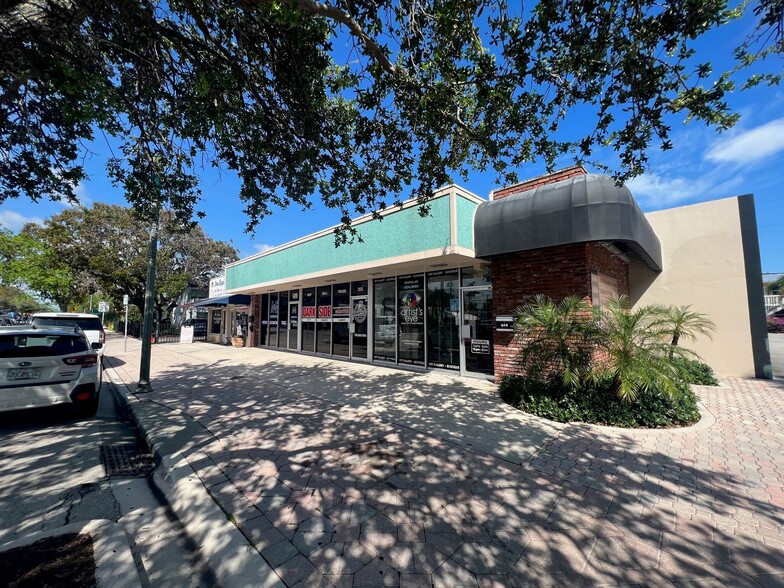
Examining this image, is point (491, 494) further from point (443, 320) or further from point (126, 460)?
point (443, 320)

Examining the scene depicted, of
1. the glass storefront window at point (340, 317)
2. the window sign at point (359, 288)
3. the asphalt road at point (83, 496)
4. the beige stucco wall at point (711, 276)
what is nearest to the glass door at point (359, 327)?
the window sign at point (359, 288)

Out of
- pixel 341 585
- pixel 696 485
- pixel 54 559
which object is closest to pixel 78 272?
pixel 54 559

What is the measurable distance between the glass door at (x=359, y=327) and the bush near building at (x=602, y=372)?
6267mm

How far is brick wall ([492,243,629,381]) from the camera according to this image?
21.5 ft

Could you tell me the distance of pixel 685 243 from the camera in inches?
384

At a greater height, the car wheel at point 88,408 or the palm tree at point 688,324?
the palm tree at point 688,324

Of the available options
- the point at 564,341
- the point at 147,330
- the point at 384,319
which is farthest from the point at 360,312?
the point at 564,341

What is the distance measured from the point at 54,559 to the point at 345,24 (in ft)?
19.2

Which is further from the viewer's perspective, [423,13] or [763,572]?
[423,13]

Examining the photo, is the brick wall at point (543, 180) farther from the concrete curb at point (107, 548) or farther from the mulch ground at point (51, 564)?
the mulch ground at point (51, 564)

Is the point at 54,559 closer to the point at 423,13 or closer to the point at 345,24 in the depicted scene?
the point at 345,24

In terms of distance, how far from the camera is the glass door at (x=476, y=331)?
8484 millimetres

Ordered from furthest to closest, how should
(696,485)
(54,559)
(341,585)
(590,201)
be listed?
(590,201) → (696,485) → (54,559) → (341,585)

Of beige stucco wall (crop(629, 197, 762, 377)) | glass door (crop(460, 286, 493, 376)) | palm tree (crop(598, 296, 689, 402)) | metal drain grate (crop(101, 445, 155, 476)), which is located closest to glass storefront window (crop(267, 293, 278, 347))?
glass door (crop(460, 286, 493, 376))
